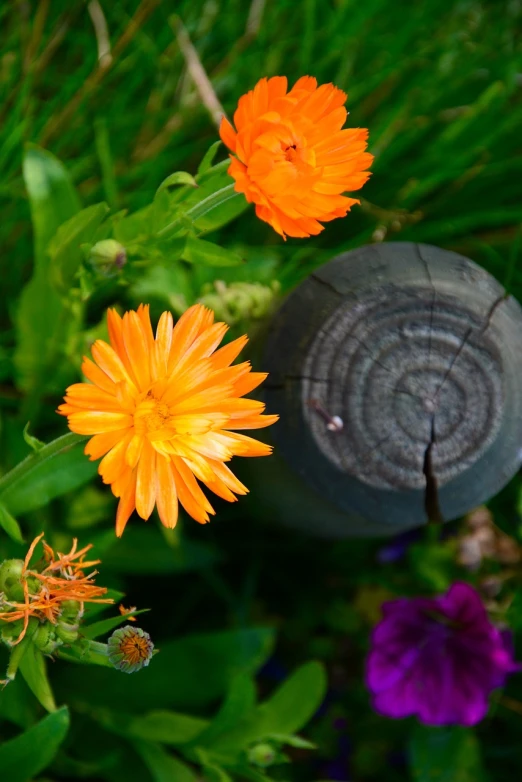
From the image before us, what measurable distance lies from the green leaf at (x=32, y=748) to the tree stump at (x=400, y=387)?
0.49m

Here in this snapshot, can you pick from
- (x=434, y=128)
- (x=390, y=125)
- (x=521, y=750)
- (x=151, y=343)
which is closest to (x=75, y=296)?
(x=151, y=343)

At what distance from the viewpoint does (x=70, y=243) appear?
126cm

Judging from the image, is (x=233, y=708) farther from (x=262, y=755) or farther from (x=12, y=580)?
(x=12, y=580)

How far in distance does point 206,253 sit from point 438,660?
0.99 metres

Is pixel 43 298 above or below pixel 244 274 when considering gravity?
above

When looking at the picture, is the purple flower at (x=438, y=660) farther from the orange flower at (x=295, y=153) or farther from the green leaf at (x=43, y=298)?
the orange flower at (x=295, y=153)

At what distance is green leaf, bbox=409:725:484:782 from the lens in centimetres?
173

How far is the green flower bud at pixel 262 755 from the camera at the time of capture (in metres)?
1.28

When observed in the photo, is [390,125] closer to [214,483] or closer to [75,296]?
[75,296]

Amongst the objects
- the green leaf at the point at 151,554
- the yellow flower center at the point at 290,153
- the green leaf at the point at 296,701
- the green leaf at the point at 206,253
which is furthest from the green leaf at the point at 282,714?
the yellow flower center at the point at 290,153

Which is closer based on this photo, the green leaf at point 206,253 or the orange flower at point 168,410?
the orange flower at point 168,410

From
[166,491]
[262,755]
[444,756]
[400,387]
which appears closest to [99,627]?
[166,491]

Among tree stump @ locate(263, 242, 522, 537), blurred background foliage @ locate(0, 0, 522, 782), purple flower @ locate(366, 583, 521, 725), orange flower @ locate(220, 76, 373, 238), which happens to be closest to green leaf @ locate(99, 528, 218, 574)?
blurred background foliage @ locate(0, 0, 522, 782)

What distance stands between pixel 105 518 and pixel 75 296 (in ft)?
1.88
